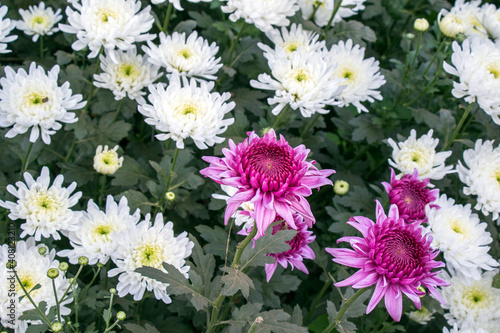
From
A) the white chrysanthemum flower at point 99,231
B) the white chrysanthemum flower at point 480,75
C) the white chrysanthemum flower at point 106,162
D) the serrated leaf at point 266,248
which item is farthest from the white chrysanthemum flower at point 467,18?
the white chrysanthemum flower at point 99,231

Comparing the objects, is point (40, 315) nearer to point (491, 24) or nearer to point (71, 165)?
point (71, 165)

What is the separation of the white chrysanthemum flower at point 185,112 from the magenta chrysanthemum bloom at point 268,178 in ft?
2.18

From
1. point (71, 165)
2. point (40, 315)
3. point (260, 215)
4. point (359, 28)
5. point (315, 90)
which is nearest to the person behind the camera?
point (260, 215)

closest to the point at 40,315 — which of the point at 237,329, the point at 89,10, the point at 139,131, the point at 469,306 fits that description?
the point at 237,329

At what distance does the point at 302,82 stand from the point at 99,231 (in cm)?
114

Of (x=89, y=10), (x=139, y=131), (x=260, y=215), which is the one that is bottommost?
(x=139, y=131)

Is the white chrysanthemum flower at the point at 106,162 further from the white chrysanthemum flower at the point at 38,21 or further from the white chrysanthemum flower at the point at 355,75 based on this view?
the white chrysanthemum flower at the point at 355,75

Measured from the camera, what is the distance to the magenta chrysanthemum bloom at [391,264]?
155 cm

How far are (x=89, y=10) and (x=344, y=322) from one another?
5.95 feet

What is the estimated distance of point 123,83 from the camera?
251 cm

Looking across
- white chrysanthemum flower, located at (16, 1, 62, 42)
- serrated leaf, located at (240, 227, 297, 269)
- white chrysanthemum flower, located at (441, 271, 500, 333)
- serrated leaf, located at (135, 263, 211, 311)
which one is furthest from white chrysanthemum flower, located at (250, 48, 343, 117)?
white chrysanthemum flower, located at (16, 1, 62, 42)

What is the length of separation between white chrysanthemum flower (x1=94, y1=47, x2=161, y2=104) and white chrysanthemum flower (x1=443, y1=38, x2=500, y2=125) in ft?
5.09

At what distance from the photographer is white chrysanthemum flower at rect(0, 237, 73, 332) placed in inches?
77.4

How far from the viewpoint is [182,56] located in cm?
246
